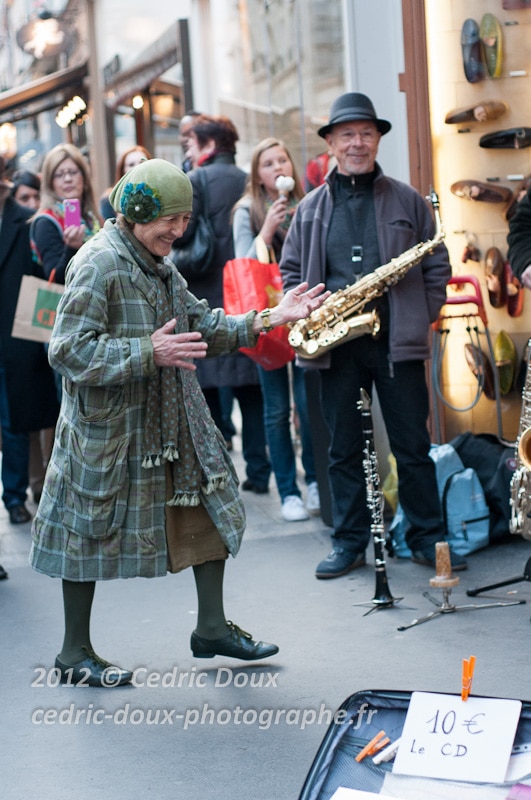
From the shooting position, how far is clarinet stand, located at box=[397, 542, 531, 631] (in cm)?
453

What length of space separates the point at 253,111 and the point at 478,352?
456 cm

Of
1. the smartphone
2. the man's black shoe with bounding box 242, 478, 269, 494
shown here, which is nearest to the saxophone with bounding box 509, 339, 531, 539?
the man's black shoe with bounding box 242, 478, 269, 494

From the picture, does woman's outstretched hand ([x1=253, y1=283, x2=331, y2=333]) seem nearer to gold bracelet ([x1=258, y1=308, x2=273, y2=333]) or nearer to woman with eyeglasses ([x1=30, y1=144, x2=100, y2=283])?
gold bracelet ([x1=258, y1=308, x2=273, y2=333])

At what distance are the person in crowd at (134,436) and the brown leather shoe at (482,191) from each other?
8.52 feet

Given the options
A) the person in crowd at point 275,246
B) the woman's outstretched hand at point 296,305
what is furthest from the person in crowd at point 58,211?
the woman's outstretched hand at point 296,305

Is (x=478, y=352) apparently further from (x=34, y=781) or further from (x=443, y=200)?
(x=34, y=781)

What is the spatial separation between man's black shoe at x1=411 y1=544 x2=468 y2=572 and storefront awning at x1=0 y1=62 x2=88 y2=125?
12.8m

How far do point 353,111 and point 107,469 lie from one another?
2.15 m

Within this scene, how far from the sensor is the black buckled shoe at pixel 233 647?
423cm

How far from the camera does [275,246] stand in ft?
21.4

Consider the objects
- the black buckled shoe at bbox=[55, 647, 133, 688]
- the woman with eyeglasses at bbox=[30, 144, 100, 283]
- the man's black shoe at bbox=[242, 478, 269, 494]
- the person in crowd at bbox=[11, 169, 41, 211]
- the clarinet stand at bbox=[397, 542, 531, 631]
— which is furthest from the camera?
the person in crowd at bbox=[11, 169, 41, 211]

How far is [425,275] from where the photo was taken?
5.36 m

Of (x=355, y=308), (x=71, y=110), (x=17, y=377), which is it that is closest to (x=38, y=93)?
(x=71, y=110)

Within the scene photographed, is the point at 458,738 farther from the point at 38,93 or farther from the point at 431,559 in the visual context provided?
the point at 38,93
